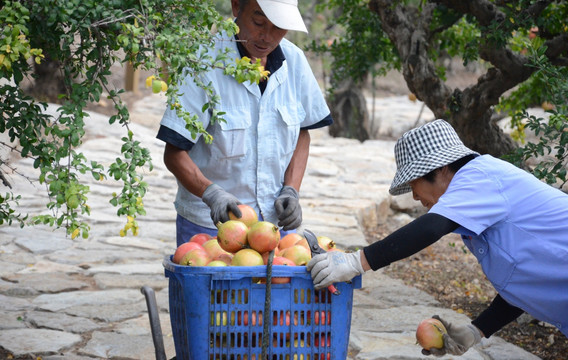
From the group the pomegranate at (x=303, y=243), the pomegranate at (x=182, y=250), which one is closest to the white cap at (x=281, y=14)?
the pomegranate at (x=303, y=243)

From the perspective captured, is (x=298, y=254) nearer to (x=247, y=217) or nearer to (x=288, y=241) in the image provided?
(x=288, y=241)

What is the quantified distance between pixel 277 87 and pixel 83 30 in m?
1.02

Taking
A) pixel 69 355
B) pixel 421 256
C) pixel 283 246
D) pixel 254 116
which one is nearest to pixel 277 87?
pixel 254 116

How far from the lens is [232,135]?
3.30 metres

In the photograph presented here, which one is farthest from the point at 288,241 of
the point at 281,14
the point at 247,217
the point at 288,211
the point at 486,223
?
the point at 281,14

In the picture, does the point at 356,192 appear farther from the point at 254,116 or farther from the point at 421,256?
the point at 254,116

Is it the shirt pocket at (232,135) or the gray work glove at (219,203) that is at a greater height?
the shirt pocket at (232,135)

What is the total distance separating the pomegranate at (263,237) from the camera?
255 cm

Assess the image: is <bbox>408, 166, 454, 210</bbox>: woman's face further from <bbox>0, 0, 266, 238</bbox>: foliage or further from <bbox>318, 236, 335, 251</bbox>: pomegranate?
<bbox>0, 0, 266, 238</bbox>: foliage

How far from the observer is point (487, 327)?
3.07 meters

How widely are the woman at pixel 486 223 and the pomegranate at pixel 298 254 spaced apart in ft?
0.51

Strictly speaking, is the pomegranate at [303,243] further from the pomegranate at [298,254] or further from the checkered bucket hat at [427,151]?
the checkered bucket hat at [427,151]

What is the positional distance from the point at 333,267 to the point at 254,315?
1.00 ft

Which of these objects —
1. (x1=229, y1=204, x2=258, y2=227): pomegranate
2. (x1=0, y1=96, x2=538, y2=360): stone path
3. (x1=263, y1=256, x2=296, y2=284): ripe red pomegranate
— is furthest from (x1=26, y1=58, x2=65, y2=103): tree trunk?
(x1=263, y1=256, x2=296, y2=284): ripe red pomegranate
